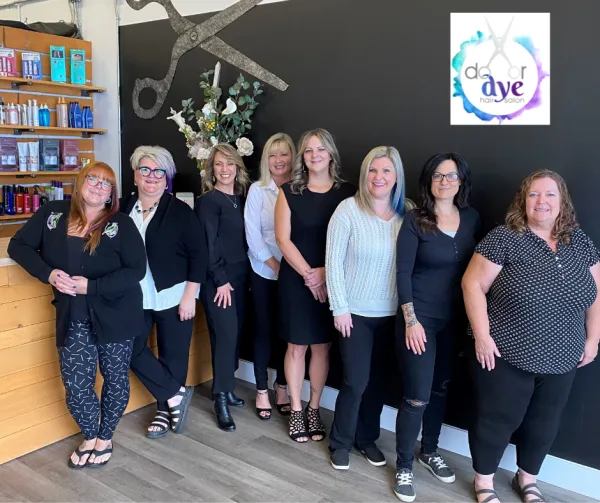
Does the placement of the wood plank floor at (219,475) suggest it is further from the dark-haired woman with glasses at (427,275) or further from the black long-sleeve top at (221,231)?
the black long-sleeve top at (221,231)

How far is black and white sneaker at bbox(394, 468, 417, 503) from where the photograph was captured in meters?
2.50

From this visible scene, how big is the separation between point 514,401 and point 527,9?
5.43ft

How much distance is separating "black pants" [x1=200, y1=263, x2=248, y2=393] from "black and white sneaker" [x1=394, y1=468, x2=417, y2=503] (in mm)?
1064

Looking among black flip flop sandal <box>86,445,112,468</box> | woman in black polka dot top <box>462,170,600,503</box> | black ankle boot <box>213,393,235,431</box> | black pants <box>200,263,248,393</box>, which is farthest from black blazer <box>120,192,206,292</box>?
woman in black polka dot top <box>462,170,600,503</box>

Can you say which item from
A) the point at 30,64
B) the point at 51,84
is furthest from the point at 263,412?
the point at 30,64

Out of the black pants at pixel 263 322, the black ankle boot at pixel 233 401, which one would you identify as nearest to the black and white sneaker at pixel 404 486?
the black pants at pixel 263 322

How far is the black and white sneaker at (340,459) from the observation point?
8.98ft

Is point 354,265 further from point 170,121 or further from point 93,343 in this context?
point 170,121

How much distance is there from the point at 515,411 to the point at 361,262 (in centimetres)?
86

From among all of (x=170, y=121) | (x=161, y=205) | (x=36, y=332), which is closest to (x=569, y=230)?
(x=161, y=205)

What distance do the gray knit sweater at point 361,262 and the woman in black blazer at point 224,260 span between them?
72 cm

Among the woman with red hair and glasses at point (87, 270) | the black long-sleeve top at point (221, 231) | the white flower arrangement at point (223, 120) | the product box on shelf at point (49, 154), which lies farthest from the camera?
the product box on shelf at point (49, 154)

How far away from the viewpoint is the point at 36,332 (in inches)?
111

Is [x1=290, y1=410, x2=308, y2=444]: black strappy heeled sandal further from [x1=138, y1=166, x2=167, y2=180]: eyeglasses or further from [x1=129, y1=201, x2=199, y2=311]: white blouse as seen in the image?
[x1=138, y1=166, x2=167, y2=180]: eyeglasses
